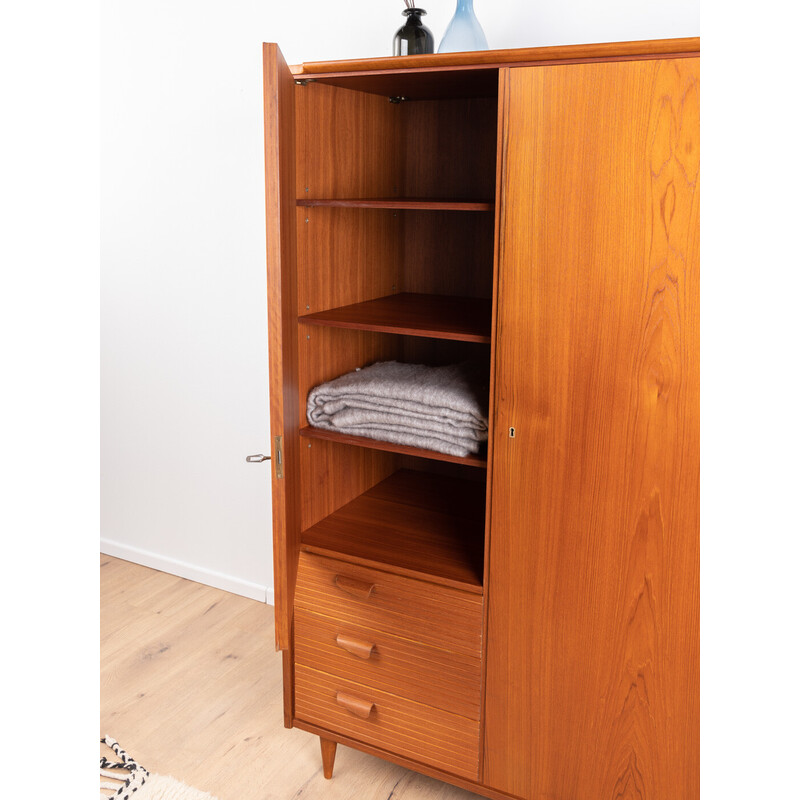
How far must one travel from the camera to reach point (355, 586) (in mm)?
1659

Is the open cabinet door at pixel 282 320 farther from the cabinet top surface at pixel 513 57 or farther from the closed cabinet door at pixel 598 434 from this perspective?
the closed cabinet door at pixel 598 434

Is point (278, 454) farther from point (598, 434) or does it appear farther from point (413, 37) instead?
point (413, 37)

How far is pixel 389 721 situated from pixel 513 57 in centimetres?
136

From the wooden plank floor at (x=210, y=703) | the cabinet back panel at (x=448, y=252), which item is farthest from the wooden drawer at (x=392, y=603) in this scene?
the cabinet back panel at (x=448, y=252)

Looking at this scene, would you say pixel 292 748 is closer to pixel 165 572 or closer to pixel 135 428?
pixel 165 572

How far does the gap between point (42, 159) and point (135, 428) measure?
107 inches

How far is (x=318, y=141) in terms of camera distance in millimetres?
1623

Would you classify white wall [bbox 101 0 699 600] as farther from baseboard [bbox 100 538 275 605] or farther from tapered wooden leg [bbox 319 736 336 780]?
tapered wooden leg [bbox 319 736 336 780]

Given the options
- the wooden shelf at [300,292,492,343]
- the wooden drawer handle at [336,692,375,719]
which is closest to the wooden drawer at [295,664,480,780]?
the wooden drawer handle at [336,692,375,719]

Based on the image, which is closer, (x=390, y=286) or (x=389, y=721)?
(x=389, y=721)

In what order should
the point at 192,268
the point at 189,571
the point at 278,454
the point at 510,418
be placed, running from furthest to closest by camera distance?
the point at 189,571 < the point at 192,268 < the point at 278,454 < the point at 510,418

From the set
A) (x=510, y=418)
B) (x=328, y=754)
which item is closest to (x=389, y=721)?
(x=328, y=754)

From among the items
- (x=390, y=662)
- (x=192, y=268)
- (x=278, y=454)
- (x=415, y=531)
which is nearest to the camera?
(x=278, y=454)

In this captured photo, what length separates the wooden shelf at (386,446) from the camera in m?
1.53
